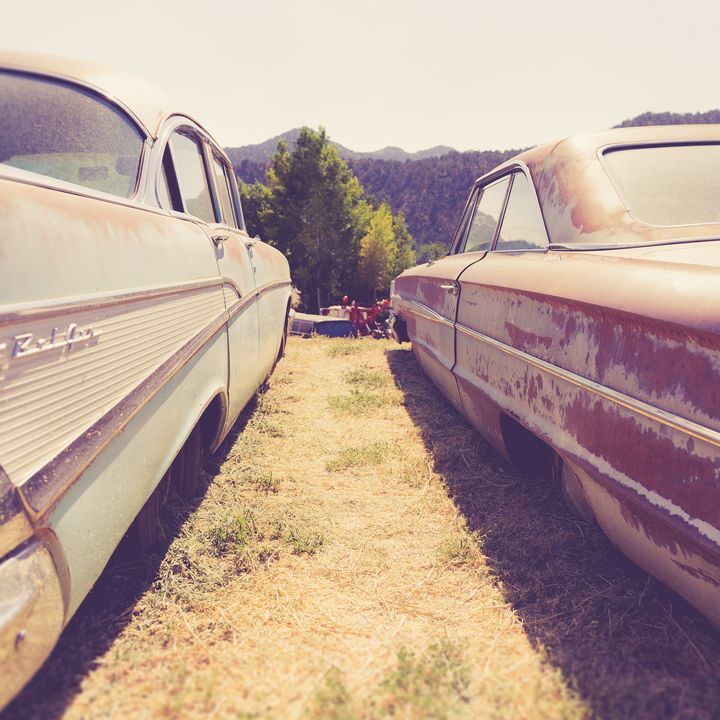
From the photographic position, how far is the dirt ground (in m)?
1.48

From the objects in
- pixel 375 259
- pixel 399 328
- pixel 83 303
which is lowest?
pixel 399 328

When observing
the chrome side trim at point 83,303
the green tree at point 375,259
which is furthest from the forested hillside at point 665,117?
the chrome side trim at point 83,303

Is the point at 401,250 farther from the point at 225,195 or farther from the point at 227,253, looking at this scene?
the point at 227,253

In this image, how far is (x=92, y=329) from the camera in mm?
1466

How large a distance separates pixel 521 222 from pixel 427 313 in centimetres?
132

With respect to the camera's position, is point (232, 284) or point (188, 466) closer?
point (188, 466)

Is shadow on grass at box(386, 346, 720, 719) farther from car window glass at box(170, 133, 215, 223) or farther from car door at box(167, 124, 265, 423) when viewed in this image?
car window glass at box(170, 133, 215, 223)

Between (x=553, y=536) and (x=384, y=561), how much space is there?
0.79m

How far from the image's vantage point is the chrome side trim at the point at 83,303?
1.17 metres

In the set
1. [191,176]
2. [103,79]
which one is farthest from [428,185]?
[103,79]

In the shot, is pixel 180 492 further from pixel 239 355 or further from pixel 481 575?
pixel 481 575

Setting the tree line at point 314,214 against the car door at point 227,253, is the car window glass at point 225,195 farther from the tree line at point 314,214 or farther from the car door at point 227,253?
the tree line at point 314,214

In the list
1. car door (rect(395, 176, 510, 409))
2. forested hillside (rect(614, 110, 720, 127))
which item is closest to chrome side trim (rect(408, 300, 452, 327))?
car door (rect(395, 176, 510, 409))

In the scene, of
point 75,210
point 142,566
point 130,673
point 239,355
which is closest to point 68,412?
point 75,210
